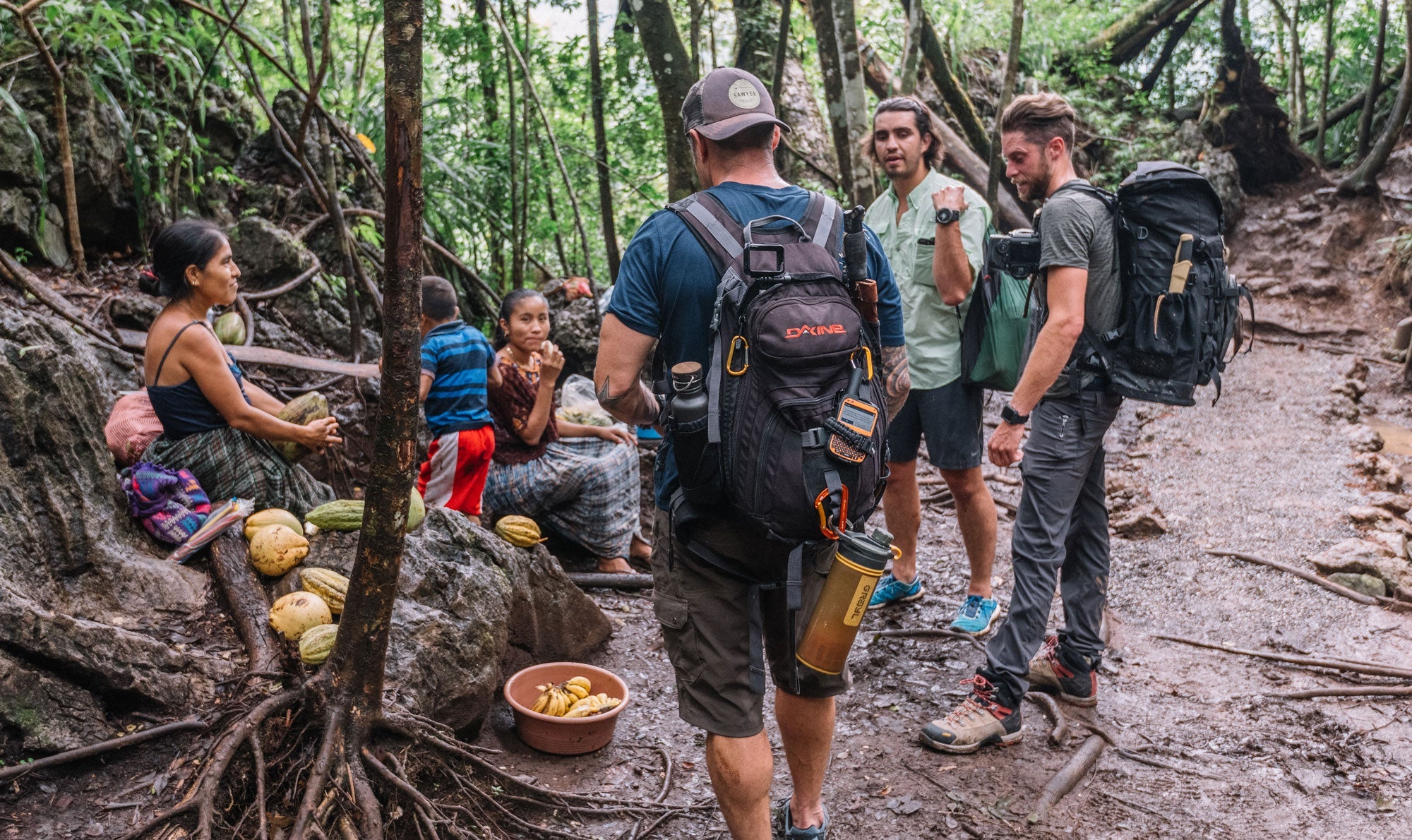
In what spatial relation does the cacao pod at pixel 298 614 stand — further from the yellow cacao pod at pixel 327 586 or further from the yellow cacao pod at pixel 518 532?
the yellow cacao pod at pixel 518 532

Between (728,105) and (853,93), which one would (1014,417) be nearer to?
(728,105)

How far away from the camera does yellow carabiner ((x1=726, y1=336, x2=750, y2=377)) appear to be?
2.20 m

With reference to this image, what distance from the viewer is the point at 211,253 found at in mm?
3719

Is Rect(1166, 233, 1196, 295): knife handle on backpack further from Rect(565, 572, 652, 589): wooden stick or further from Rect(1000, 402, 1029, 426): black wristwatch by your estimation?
Rect(565, 572, 652, 589): wooden stick

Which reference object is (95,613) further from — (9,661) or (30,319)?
(30,319)

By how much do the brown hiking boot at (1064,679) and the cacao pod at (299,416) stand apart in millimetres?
3219

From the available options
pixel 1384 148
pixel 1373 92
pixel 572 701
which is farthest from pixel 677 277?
pixel 1373 92

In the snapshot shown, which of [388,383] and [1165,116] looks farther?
[1165,116]

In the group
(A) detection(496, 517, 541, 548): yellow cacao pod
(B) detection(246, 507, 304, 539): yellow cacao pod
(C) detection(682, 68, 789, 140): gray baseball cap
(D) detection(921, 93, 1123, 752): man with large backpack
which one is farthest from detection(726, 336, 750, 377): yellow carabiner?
(A) detection(496, 517, 541, 548): yellow cacao pod

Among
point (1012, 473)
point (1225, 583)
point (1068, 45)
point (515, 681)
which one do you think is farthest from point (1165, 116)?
point (515, 681)

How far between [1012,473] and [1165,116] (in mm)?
9852

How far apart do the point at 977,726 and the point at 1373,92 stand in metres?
14.2

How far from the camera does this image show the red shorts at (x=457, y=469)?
4.77 metres

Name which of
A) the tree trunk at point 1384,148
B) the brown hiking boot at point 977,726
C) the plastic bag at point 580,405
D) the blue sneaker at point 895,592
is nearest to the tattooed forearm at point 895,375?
the brown hiking boot at point 977,726
